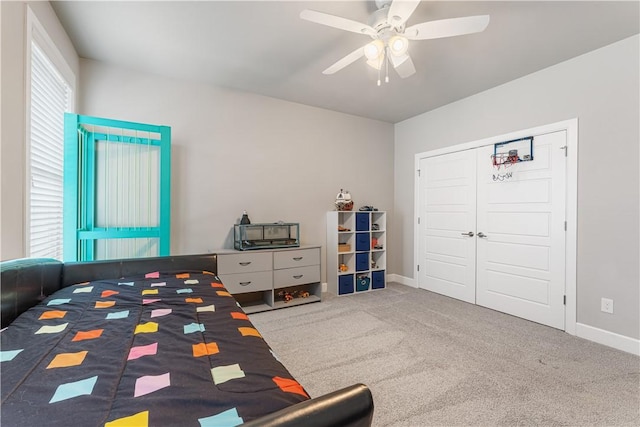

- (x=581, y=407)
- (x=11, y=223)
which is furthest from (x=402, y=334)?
(x=11, y=223)

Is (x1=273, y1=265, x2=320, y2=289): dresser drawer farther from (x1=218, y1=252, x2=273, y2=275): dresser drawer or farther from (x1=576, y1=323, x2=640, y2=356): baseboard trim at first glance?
(x1=576, y1=323, x2=640, y2=356): baseboard trim

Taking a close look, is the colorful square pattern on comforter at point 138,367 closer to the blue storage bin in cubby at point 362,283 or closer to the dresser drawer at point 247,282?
the dresser drawer at point 247,282

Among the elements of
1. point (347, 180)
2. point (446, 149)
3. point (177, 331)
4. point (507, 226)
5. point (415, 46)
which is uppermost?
point (415, 46)

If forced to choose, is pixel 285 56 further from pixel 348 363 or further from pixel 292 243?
pixel 348 363

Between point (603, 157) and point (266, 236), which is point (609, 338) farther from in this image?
point (266, 236)

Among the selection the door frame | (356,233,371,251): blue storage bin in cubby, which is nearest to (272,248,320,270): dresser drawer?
(356,233,371,251): blue storage bin in cubby

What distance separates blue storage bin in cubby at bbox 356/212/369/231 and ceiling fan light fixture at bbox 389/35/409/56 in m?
2.43

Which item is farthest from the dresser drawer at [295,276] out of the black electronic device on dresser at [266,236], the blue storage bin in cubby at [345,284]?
the blue storage bin in cubby at [345,284]

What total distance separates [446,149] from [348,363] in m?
3.06

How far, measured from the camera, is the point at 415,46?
2.50 metres

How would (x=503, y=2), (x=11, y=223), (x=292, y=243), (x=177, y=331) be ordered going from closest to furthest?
(x=177, y=331) → (x=11, y=223) → (x=503, y=2) → (x=292, y=243)

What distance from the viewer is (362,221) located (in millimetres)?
4156

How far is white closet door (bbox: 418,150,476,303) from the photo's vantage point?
3.64 metres

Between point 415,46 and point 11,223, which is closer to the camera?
point 11,223
